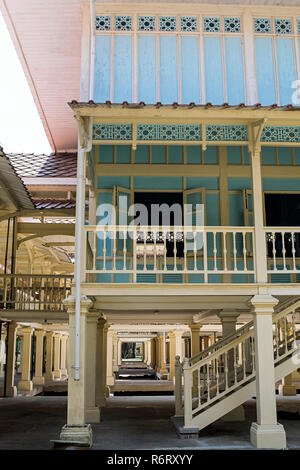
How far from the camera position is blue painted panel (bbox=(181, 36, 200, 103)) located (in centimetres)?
989

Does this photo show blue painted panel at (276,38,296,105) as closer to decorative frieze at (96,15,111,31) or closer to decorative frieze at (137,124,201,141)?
decorative frieze at (137,124,201,141)

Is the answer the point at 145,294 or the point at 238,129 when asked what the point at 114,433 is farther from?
the point at 238,129

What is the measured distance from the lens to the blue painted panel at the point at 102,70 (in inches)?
385

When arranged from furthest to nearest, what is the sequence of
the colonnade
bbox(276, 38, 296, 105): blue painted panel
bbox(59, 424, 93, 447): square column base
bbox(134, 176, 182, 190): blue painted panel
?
the colonnade < bbox(134, 176, 182, 190): blue painted panel < bbox(276, 38, 296, 105): blue painted panel < bbox(59, 424, 93, 447): square column base

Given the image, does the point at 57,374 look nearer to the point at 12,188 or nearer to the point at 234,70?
the point at 12,188

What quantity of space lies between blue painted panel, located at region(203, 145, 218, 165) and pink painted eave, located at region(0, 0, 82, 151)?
12.1 feet

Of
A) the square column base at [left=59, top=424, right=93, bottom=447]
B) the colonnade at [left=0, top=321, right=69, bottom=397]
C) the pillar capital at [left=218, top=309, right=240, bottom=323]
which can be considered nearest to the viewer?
the square column base at [left=59, top=424, right=93, bottom=447]

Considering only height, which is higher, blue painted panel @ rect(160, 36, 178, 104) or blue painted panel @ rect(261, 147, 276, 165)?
blue painted panel @ rect(160, 36, 178, 104)

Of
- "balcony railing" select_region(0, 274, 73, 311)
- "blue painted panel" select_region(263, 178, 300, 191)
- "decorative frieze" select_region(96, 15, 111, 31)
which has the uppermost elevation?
"decorative frieze" select_region(96, 15, 111, 31)

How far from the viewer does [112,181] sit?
1189 centimetres

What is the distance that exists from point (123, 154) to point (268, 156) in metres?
3.47

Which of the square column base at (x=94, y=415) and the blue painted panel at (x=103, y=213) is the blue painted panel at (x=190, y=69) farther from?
the square column base at (x=94, y=415)

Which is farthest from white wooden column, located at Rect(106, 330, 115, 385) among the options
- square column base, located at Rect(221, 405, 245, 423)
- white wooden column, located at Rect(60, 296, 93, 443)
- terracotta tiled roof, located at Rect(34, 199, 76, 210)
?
white wooden column, located at Rect(60, 296, 93, 443)

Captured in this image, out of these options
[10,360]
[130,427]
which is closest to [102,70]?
[130,427]
